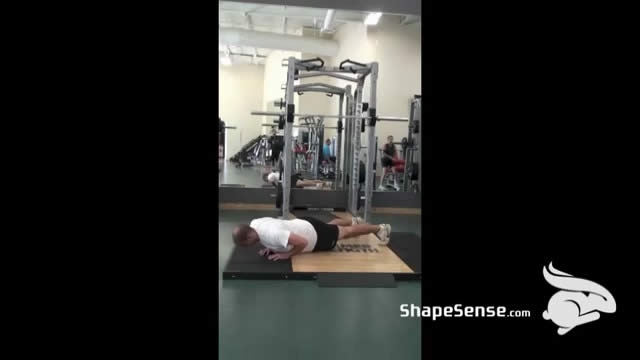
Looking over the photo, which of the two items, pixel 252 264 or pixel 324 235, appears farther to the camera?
pixel 324 235

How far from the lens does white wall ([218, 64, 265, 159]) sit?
10.2 meters

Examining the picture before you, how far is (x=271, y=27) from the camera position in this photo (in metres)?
8.37

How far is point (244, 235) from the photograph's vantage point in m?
2.73

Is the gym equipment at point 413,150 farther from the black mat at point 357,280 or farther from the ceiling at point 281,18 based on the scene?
the black mat at point 357,280

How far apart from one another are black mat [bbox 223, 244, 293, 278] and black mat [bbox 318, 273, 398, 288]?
264mm

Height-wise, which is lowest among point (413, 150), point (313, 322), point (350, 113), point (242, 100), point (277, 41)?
point (313, 322)

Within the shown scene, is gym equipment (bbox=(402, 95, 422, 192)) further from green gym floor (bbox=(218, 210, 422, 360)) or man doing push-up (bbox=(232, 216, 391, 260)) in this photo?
green gym floor (bbox=(218, 210, 422, 360))

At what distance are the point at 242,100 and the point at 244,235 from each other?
8.21 meters
